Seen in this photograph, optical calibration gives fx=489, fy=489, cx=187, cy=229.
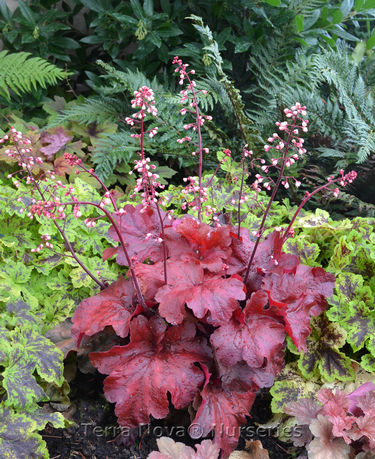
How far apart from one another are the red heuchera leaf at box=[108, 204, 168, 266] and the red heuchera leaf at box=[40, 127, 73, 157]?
3.52 ft

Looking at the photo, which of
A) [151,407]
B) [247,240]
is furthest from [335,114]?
[151,407]

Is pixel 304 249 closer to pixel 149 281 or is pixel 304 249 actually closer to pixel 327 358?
pixel 327 358

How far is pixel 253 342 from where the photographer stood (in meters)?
1.56

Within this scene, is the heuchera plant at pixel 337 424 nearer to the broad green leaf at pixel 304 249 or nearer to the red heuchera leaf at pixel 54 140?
the broad green leaf at pixel 304 249

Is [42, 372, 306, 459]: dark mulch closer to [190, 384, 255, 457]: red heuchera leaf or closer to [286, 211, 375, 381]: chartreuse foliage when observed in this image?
[190, 384, 255, 457]: red heuchera leaf

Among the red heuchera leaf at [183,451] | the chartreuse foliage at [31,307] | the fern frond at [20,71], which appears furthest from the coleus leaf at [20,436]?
the fern frond at [20,71]

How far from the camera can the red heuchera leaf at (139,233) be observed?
1.78m

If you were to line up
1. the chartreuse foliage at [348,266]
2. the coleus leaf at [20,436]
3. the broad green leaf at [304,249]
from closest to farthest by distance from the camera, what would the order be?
the coleus leaf at [20,436] → the chartreuse foliage at [348,266] → the broad green leaf at [304,249]

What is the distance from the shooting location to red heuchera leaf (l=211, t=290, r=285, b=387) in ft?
5.05

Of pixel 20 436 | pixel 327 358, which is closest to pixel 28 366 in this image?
pixel 20 436

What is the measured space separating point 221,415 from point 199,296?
1.38 ft

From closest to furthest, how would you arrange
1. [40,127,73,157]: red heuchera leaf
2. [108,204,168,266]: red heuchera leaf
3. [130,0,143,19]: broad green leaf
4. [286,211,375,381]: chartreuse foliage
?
[108,204,168,266]: red heuchera leaf, [286,211,375,381]: chartreuse foliage, [40,127,73,157]: red heuchera leaf, [130,0,143,19]: broad green leaf

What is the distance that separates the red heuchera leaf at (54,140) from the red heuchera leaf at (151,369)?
1469 millimetres

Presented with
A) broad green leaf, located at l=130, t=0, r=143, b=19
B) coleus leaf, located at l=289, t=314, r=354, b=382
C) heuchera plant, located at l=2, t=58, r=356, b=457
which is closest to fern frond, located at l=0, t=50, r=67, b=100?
broad green leaf, located at l=130, t=0, r=143, b=19
